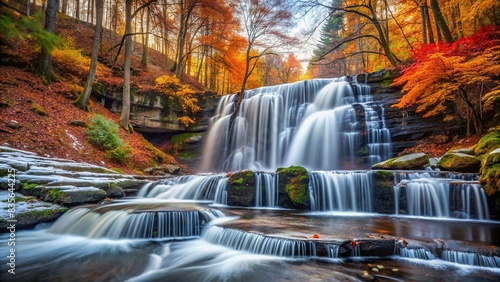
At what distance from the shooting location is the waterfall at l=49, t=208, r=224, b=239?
17.3 feet

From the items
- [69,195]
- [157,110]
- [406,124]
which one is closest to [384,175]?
[406,124]

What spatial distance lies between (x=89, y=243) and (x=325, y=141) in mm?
10664

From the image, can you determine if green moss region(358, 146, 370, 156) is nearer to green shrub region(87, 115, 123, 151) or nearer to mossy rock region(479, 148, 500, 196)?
mossy rock region(479, 148, 500, 196)

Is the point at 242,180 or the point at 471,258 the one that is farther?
the point at 242,180

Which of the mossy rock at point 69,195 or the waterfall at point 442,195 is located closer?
the waterfall at point 442,195

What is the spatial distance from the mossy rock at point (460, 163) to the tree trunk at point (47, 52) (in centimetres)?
1650

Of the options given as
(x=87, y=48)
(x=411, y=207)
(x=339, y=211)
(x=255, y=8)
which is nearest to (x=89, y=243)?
(x=339, y=211)

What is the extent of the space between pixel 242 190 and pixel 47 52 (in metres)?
11.1

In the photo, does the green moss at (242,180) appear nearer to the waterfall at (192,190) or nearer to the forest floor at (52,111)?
the waterfall at (192,190)

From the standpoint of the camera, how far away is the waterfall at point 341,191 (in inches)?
287

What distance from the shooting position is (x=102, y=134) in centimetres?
1072

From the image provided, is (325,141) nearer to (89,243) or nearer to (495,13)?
(495,13)

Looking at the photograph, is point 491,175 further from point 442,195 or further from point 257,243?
point 257,243

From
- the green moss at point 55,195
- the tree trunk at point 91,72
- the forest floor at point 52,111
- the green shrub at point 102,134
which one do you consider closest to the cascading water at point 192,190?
the forest floor at point 52,111
